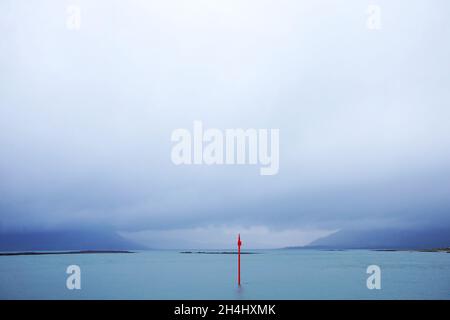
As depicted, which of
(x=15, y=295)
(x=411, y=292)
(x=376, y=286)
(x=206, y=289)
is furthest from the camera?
(x=376, y=286)

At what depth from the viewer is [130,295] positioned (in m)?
27.2

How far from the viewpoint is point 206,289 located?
31047 millimetres
